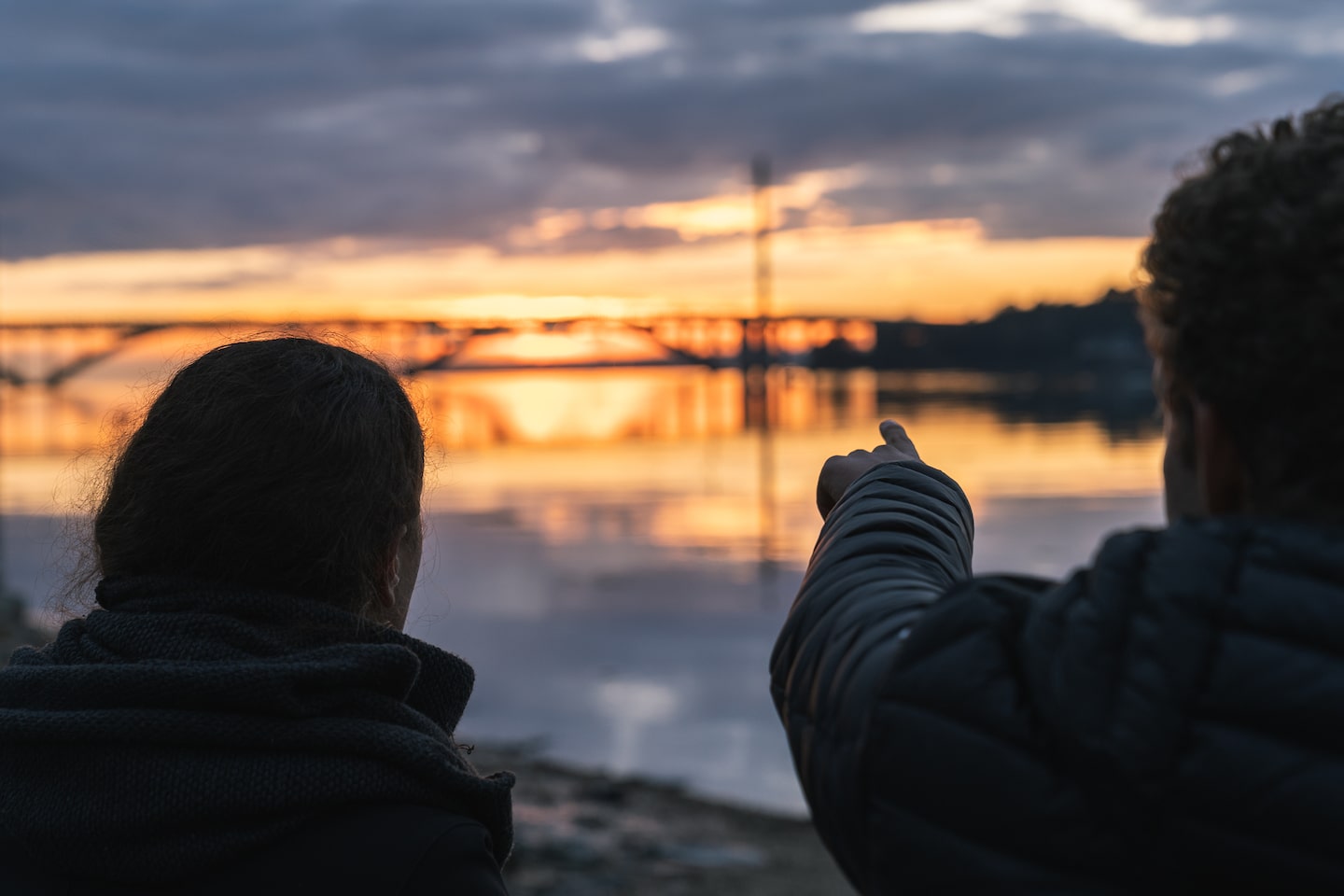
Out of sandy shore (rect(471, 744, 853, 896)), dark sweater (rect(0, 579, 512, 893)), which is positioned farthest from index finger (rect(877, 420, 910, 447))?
sandy shore (rect(471, 744, 853, 896))

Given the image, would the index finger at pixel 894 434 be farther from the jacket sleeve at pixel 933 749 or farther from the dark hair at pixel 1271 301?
the dark hair at pixel 1271 301

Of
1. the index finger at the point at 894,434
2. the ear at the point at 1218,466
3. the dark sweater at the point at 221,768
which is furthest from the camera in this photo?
the index finger at the point at 894,434

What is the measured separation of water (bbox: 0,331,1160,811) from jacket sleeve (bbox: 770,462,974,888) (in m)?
0.51

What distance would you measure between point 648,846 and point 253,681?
190 inches

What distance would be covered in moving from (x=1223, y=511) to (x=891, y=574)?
28 cm

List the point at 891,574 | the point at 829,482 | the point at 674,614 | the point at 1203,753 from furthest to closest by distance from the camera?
the point at 674,614 < the point at 829,482 < the point at 891,574 < the point at 1203,753

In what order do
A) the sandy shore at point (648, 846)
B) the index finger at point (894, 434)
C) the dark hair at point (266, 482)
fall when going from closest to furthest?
1. the dark hair at point (266, 482)
2. the index finger at point (894, 434)
3. the sandy shore at point (648, 846)

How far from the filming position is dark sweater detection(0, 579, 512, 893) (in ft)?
3.68

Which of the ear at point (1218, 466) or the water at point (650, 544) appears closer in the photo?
the ear at point (1218, 466)

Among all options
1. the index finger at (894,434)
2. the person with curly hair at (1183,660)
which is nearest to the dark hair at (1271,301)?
the person with curly hair at (1183,660)

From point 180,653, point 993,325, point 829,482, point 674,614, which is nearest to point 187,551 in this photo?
point 180,653

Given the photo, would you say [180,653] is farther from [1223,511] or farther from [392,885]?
[1223,511]

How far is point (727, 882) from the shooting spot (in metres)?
5.25

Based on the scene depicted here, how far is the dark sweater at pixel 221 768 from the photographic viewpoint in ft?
3.68
